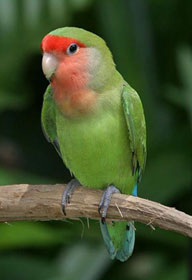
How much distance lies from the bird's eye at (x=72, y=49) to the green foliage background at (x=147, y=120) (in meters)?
0.87

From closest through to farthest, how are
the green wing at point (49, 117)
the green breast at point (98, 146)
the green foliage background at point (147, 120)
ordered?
the green breast at point (98, 146), the green wing at point (49, 117), the green foliage background at point (147, 120)

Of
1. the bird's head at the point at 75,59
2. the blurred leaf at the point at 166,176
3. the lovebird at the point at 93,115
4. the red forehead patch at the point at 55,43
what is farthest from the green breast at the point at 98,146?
the blurred leaf at the point at 166,176

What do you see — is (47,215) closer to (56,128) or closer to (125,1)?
(56,128)

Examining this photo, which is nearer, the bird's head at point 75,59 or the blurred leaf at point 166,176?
the bird's head at point 75,59

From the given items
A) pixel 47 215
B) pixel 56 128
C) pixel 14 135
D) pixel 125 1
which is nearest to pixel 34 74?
pixel 14 135

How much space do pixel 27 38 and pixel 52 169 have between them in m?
0.77

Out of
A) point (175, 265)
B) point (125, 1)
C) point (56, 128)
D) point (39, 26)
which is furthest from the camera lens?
point (125, 1)

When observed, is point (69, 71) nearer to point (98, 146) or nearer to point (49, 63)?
point (49, 63)

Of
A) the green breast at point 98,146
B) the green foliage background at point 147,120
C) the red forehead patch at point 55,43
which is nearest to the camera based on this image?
the red forehead patch at point 55,43

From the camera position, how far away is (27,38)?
308 cm

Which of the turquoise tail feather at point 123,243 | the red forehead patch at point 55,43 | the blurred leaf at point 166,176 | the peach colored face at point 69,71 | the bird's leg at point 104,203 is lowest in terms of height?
the blurred leaf at point 166,176

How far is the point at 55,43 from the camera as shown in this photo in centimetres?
181

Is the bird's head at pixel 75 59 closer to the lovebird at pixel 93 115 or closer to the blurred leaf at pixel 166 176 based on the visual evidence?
the lovebird at pixel 93 115

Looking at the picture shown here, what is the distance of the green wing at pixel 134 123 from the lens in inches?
77.7
